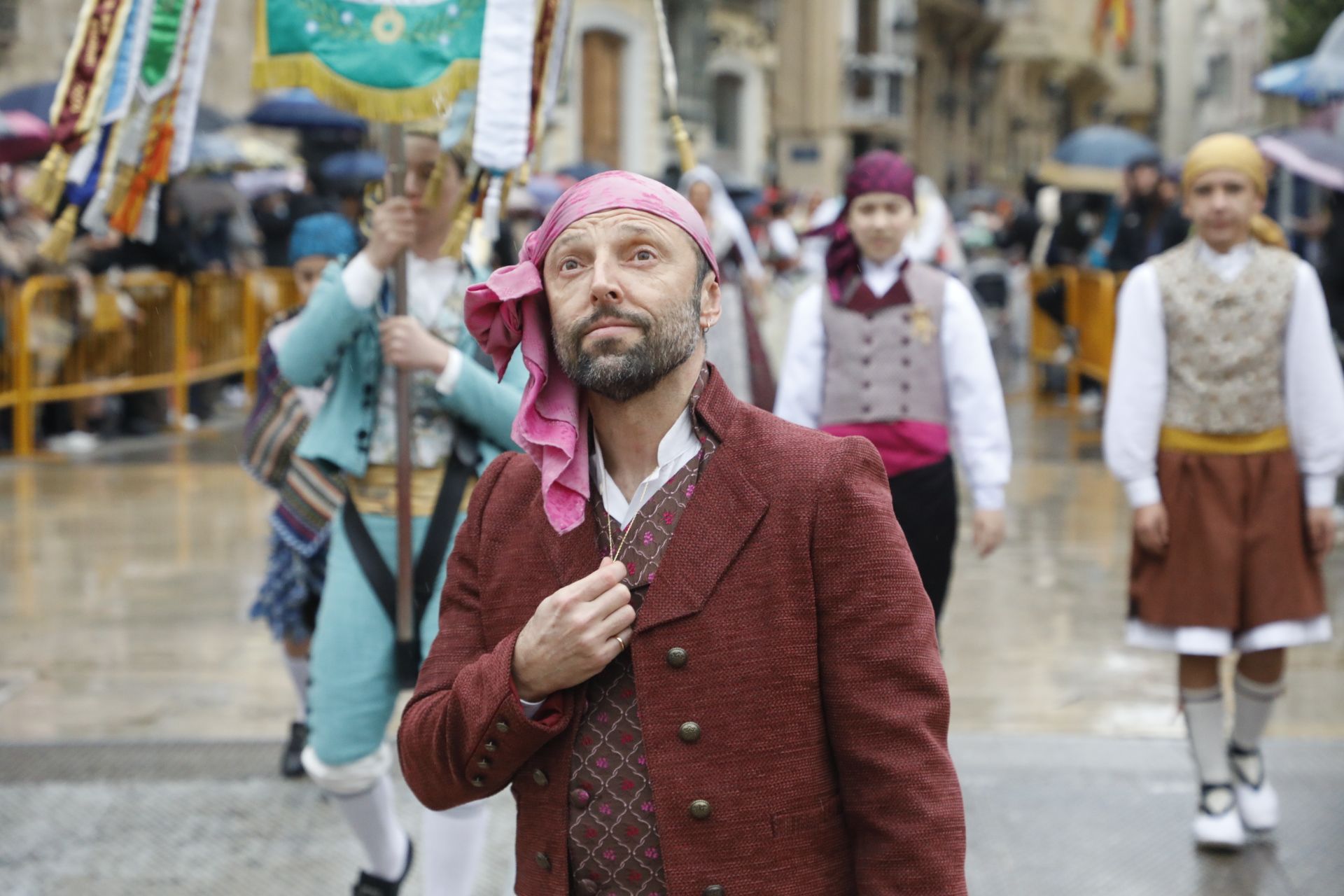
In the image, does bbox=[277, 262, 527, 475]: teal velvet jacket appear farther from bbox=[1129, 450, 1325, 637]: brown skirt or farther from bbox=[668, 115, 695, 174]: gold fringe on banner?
bbox=[1129, 450, 1325, 637]: brown skirt

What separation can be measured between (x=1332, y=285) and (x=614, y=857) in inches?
378

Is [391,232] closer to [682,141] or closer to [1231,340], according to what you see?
[682,141]

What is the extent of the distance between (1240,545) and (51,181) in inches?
130

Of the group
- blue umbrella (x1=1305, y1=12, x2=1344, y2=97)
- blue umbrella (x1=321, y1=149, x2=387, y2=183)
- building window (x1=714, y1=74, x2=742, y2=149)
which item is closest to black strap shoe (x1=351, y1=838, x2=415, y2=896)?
blue umbrella (x1=1305, y1=12, x2=1344, y2=97)

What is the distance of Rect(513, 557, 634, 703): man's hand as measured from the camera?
220 cm

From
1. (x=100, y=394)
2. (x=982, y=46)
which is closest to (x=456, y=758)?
(x=100, y=394)

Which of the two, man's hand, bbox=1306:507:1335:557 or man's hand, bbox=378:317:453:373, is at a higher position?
man's hand, bbox=378:317:453:373

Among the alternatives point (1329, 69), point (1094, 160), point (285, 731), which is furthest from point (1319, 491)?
point (1094, 160)

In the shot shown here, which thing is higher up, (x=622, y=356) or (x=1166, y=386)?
(x=622, y=356)

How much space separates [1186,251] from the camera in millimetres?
5039

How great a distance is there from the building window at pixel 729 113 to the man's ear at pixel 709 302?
3503 cm

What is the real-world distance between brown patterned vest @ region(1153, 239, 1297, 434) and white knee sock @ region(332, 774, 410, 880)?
2457mm

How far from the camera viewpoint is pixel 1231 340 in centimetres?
488

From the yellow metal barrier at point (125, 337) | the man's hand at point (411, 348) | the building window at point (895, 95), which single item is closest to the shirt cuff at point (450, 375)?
the man's hand at point (411, 348)
